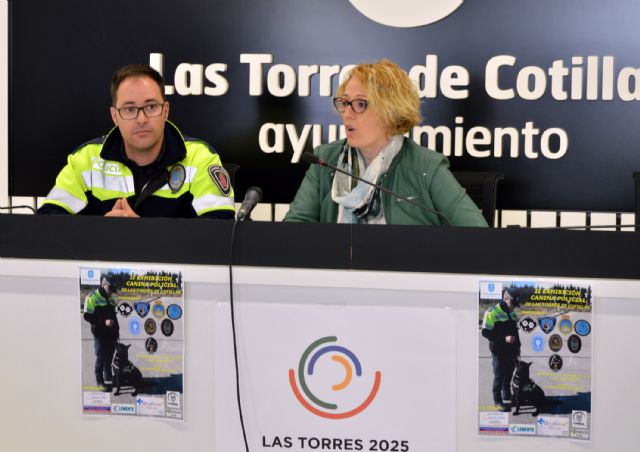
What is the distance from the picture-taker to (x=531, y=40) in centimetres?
355

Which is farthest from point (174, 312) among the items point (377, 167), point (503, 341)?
point (377, 167)

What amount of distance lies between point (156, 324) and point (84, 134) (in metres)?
2.68

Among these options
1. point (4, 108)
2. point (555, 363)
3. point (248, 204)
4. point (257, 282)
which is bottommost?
point (555, 363)

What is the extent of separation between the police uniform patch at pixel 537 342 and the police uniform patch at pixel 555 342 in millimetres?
15

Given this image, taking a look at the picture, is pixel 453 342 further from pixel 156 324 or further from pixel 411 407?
pixel 156 324

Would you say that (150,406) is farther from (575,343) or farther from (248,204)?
(575,343)

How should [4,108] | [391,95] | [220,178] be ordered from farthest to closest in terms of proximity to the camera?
[4,108]
[391,95]
[220,178]

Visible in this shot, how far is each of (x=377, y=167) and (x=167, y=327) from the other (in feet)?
4.20

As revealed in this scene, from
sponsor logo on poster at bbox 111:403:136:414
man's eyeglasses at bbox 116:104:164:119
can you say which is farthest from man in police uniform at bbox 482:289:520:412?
man's eyeglasses at bbox 116:104:164:119

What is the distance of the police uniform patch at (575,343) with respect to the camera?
131 cm

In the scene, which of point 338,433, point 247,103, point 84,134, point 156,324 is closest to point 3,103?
point 84,134

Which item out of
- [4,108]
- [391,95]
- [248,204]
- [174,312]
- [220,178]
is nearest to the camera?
[174,312]

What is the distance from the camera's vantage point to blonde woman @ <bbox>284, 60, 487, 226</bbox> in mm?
2469

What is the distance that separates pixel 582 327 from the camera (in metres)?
1.31
